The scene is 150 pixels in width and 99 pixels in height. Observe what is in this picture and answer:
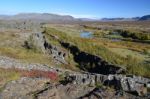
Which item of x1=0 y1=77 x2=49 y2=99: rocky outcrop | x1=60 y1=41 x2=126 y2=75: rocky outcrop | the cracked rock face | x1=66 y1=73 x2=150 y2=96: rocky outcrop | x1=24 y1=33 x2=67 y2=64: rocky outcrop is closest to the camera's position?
the cracked rock face

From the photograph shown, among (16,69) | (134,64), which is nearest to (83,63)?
(134,64)

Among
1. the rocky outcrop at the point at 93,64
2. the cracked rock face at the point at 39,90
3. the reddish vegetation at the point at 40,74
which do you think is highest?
the cracked rock face at the point at 39,90

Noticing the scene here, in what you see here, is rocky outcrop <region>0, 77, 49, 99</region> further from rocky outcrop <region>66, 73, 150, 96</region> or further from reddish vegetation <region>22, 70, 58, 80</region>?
rocky outcrop <region>66, 73, 150, 96</region>

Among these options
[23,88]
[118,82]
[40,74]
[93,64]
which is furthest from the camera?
[93,64]

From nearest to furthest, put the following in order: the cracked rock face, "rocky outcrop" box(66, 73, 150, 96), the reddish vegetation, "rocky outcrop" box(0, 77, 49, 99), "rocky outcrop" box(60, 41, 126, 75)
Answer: the cracked rock face
"rocky outcrop" box(0, 77, 49, 99)
"rocky outcrop" box(66, 73, 150, 96)
the reddish vegetation
"rocky outcrop" box(60, 41, 126, 75)

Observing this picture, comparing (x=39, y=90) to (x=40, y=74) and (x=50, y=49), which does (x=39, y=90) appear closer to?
(x=40, y=74)

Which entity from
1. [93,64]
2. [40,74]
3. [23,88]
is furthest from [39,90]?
[93,64]

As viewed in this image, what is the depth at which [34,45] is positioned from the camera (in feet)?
233

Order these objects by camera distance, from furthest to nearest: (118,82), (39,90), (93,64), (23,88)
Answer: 1. (93,64)
2. (118,82)
3. (39,90)
4. (23,88)

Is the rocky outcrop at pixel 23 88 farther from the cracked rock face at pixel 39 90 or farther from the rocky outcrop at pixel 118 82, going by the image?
the rocky outcrop at pixel 118 82

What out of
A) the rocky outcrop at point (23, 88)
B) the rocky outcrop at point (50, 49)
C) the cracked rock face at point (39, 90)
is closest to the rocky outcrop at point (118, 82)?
the cracked rock face at point (39, 90)

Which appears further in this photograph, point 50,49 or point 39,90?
point 50,49

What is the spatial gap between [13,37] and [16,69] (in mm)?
44575

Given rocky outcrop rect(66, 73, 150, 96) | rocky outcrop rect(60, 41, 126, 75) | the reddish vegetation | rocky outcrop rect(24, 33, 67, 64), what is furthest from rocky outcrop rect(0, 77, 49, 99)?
rocky outcrop rect(24, 33, 67, 64)
